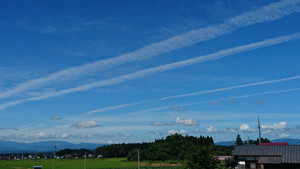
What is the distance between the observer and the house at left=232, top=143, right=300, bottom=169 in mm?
42844

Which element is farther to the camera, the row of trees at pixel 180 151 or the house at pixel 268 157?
the house at pixel 268 157

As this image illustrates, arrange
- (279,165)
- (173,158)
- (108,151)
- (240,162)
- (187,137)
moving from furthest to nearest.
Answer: (108,151), (187,137), (173,158), (240,162), (279,165)

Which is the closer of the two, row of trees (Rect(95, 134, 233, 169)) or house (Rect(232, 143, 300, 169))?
row of trees (Rect(95, 134, 233, 169))

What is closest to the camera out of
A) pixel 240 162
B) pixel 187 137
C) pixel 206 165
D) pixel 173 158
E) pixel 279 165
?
pixel 206 165

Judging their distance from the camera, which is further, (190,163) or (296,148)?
(296,148)

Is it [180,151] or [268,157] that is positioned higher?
[268,157]

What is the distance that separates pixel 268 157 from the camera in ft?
148

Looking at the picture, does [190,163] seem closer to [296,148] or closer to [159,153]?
[296,148]

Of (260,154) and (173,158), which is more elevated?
(260,154)

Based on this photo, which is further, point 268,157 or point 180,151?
point 180,151

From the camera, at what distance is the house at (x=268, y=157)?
42.8 metres

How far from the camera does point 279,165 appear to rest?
4397 centimetres

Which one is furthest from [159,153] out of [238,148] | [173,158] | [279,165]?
[279,165]

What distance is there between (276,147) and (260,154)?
2851 millimetres
